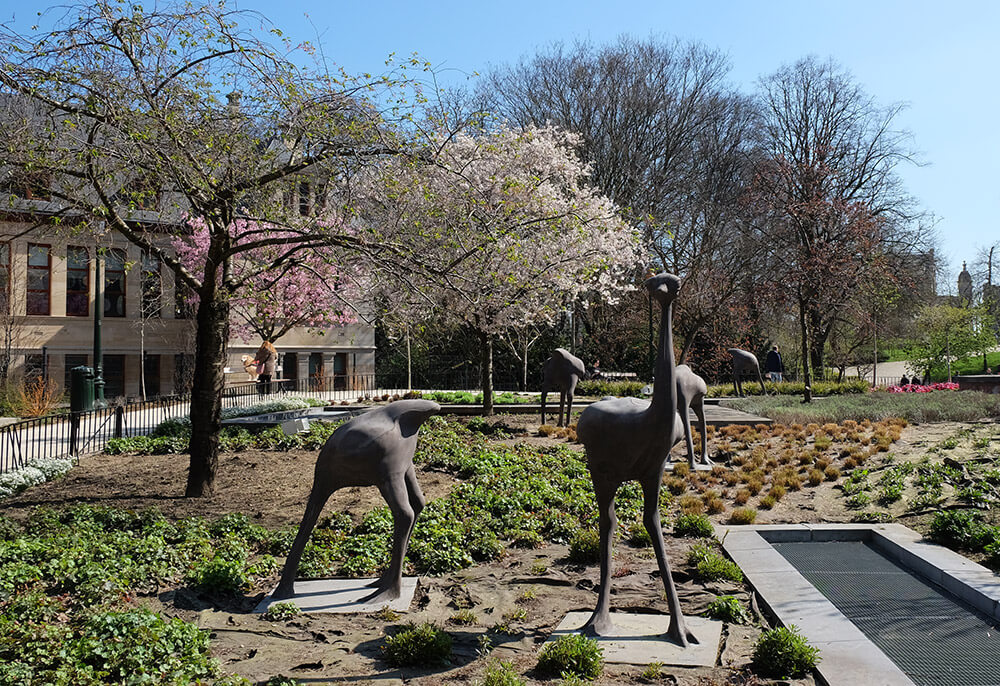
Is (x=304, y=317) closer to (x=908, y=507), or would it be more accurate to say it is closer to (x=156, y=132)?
(x=156, y=132)

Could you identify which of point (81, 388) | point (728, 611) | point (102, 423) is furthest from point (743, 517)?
point (81, 388)

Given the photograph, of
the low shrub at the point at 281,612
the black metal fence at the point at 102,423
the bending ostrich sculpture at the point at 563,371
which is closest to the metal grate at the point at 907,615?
the low shrub at the point at 281,612

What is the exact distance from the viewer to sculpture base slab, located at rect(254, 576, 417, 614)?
252 inches

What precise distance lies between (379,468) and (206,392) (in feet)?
17.8

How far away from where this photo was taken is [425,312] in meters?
17.1

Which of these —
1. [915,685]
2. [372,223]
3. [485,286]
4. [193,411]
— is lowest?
[915,685]

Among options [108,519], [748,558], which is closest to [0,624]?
[108,519]

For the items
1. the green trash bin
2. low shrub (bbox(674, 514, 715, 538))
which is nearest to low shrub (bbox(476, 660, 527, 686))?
low shrub (bbox(674, 514, 715, 538))

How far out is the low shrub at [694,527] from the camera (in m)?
8.96

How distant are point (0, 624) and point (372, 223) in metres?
6.33

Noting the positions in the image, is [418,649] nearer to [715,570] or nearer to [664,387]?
[664,387]

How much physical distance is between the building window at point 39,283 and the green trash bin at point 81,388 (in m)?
10.4

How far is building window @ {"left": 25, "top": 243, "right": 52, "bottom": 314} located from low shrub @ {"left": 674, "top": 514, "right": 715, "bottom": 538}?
28.5m

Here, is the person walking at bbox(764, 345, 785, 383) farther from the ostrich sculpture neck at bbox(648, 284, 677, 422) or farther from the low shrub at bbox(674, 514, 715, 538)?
the ostrich sculpture neck at bbox(648, 284, 677, 422)
